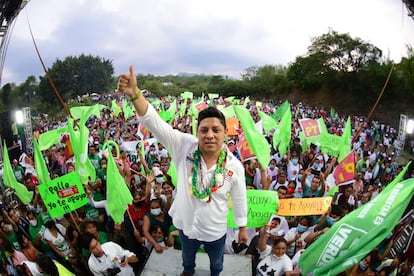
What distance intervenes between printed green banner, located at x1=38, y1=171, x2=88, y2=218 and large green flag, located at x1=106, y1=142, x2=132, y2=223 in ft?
1.55

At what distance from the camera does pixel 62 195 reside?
3.74 m

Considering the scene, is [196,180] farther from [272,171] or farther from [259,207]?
[272,171]

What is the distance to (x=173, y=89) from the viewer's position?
63.2ft

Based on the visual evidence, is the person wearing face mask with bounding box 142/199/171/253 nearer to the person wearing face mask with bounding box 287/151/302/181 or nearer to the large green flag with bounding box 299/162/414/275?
the large green flag with bounding box 299/162/414/275

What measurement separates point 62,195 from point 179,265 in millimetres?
1921

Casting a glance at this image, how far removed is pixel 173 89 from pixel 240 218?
17.7 meters

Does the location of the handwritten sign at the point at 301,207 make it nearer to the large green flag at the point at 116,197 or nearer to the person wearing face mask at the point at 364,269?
the person wearing face mask at the point at 364,269

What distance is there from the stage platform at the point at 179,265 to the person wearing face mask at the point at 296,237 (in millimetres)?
928

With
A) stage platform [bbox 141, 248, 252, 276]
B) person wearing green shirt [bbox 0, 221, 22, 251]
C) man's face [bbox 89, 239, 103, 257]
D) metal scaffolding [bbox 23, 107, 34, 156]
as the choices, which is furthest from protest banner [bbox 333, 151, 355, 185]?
metal scaffolding [bbox 23, 107, 34, 156]

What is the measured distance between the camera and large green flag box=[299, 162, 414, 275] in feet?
7.80

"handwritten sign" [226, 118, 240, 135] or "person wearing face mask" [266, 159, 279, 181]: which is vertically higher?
"handwritten sign" [226, 118, 240, 135]

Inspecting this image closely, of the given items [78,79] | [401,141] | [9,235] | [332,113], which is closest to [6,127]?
[78,79]

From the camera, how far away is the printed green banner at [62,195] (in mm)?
3686

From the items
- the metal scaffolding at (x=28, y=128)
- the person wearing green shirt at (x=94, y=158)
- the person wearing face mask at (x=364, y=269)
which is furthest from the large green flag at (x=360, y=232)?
the metal scaffolding at (x=28, y=128)
